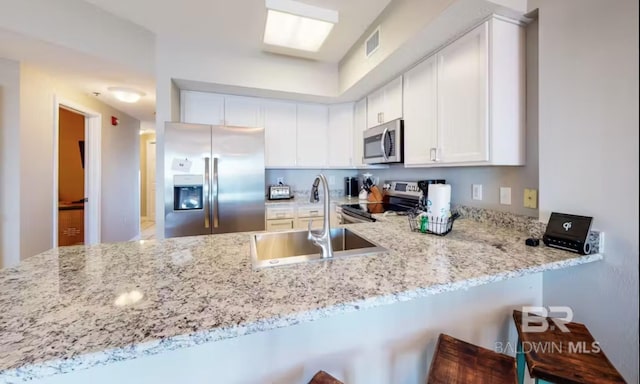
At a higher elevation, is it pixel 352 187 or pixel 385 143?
pixel 385 143

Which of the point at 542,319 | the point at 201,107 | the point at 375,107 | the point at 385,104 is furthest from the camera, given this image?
the point at 201,107

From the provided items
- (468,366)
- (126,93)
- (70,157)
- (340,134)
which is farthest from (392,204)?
(70,157)

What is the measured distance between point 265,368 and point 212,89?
Answer: 2843 millimetres

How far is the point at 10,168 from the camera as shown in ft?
7.67

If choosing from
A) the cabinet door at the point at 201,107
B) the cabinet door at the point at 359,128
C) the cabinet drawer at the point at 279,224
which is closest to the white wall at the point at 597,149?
the cabinet door at the point at 359,128

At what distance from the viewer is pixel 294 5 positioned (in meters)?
1.94

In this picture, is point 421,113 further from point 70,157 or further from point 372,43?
point 70,157

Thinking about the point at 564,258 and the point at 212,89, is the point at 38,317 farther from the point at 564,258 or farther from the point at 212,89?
the point at 212,89

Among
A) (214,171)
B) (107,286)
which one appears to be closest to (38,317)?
(107,286)

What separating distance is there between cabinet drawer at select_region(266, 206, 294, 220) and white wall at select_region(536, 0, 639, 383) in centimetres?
232

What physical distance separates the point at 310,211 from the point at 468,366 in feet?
7.75

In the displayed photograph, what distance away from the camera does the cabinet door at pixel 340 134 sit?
344 cm

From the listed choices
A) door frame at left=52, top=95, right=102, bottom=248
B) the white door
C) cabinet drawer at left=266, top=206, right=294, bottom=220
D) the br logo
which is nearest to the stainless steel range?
cabinet drawer at left=266, top=206, right=294, bottom=220

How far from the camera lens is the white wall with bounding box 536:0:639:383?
1.62 ft
